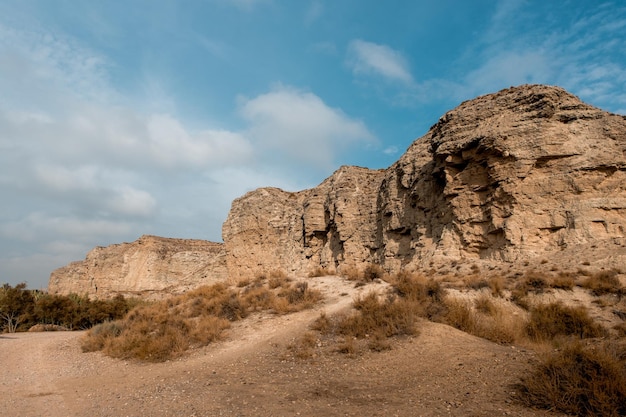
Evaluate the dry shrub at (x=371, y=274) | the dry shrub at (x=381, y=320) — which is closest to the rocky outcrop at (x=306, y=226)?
the dry shrub at (x=371, y=274)

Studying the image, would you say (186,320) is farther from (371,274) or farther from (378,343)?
(371,274)

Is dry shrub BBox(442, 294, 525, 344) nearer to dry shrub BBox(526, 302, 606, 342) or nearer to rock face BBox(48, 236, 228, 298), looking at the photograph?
dry shrub BBox(526, 302, 606, 342)

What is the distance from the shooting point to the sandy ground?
5457 millimetres

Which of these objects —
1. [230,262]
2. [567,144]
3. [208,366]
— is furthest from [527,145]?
[230,262]

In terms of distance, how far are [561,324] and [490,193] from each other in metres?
10.9

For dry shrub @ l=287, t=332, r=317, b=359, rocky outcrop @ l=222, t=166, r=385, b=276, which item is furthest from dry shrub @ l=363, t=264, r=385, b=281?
rocky outcrop @ l=222, t=166, r=385, b=276

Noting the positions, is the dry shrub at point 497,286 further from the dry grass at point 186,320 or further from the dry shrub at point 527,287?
the dry grass at point 186,320

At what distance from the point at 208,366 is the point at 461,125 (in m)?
18.0

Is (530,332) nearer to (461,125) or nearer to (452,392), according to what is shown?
(452,392)

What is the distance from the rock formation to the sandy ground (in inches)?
393

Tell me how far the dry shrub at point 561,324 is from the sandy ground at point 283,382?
1.87 meters

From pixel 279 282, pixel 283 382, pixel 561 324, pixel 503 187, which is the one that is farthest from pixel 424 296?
pixel 503 187

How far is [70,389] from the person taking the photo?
24.7 feet

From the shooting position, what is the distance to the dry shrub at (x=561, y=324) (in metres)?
8.70
